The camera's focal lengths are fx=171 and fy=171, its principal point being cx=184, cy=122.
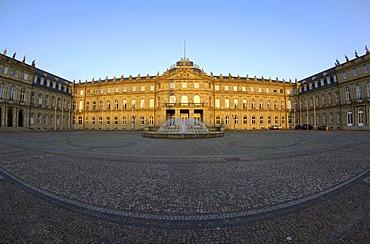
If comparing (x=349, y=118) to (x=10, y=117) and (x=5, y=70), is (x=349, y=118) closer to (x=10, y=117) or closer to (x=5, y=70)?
(x=5, y=70)

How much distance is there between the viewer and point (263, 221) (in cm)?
304

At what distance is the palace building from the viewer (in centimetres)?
4094

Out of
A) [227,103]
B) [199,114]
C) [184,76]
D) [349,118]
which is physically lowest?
[349,118]

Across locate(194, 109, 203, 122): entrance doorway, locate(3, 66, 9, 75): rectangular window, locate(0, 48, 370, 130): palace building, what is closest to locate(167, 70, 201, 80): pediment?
locate(0, 48, 370, 130): palace building

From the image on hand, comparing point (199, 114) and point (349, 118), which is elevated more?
point (199, 114)

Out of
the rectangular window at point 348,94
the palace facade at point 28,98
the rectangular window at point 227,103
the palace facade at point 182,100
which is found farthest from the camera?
the rectangular window at point 227,103

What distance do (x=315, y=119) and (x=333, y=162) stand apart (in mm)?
56715

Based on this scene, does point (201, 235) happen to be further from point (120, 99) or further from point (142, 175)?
point (120, 99)

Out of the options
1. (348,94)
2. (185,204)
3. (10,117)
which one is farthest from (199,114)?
(185,204)

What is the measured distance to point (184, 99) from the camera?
51.8 m

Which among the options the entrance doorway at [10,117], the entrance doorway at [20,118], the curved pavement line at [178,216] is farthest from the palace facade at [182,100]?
the curved pavement line at [178,216]

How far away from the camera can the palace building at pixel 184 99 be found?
1612 inches

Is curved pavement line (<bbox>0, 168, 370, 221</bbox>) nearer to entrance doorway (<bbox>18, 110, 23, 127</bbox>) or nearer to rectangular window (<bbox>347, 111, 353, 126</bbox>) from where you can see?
entrance doorway (<bbox>18, 110, 23, 127</bbox>)

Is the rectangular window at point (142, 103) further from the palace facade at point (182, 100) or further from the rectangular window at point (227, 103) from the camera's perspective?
the rectangular window at point (227, 103)
